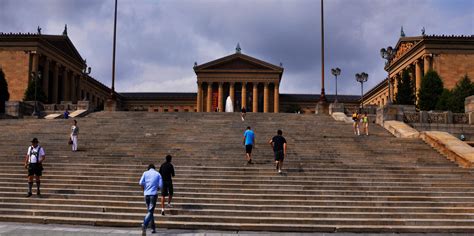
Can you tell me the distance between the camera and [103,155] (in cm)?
1738

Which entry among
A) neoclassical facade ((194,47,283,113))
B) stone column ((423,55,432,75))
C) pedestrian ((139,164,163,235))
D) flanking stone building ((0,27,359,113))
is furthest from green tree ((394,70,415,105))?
pedestrian ((139,164,163,235))

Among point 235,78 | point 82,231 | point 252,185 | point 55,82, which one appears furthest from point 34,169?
point 235,78

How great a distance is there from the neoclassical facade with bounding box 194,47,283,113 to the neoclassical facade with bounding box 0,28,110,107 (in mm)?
22546

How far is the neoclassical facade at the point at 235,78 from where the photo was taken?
84312mm

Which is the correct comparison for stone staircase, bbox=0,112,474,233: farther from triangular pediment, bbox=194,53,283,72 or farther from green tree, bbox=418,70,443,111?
triangular pediment, bbox=194,53,283,72

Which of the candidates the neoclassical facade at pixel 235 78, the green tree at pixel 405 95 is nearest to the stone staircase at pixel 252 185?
the green tree at pixel 405 95

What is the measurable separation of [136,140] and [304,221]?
38.4 feet

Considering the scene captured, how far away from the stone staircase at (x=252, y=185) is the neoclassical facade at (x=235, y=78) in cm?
6287

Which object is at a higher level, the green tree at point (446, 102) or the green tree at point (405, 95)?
the green tree at point (405, 95)

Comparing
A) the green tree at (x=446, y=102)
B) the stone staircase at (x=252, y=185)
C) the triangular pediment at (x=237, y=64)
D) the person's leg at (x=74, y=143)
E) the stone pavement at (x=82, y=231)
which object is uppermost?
the triangular pediment at (x=237, y=64)

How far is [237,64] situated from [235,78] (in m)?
2.79

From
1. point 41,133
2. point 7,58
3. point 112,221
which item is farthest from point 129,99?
point 112,221

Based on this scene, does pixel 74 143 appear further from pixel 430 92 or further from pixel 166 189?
pixel 430 92

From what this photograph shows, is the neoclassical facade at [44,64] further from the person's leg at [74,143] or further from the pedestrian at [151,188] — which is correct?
the pedestrian at [151,188]
